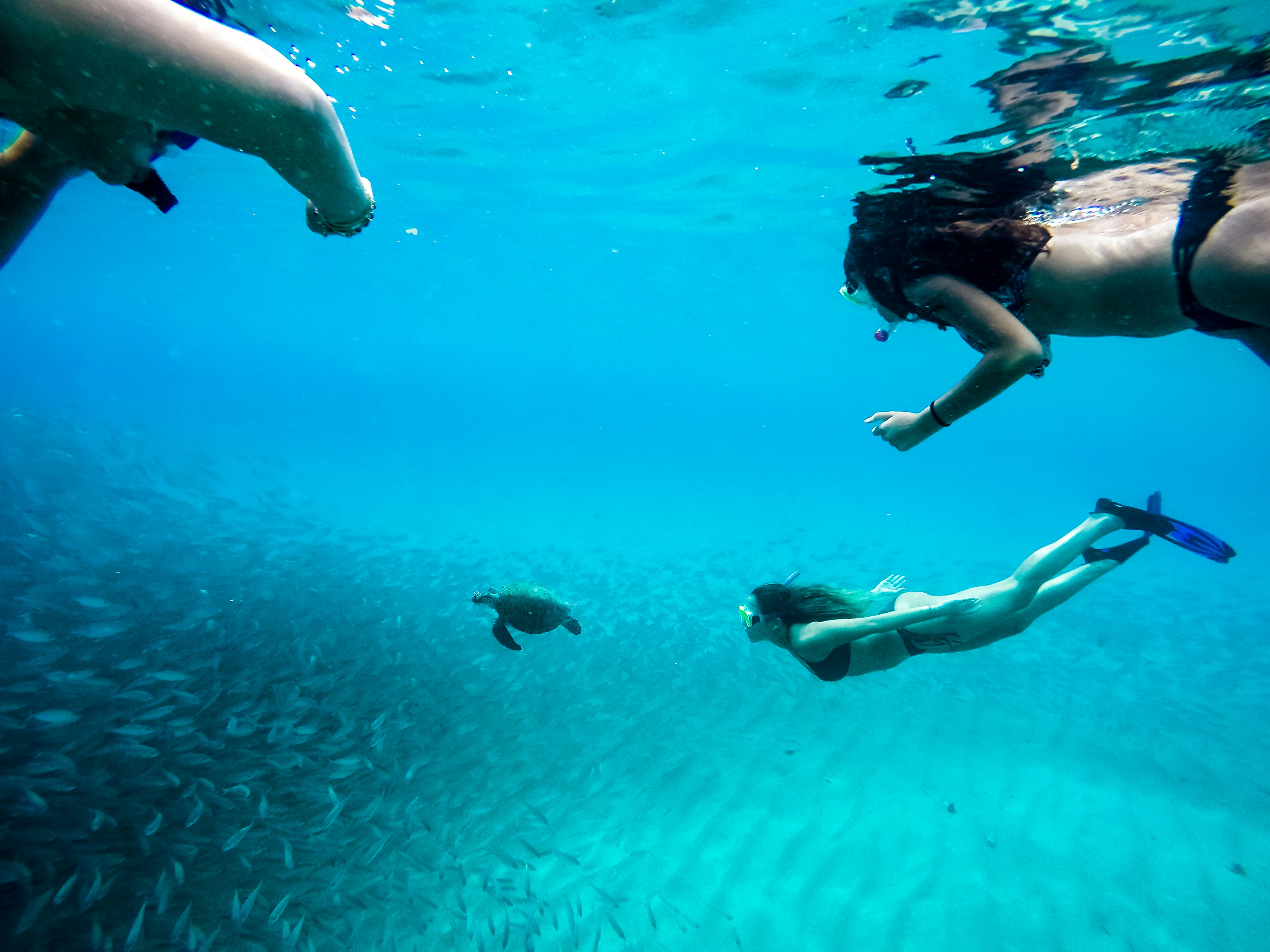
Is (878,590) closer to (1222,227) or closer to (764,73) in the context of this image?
(1222,227)

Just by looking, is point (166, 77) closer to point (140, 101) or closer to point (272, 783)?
point (140, 101)

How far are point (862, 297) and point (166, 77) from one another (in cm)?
304

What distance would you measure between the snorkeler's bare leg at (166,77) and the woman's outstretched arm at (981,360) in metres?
2.12

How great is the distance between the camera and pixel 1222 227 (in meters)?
2.13

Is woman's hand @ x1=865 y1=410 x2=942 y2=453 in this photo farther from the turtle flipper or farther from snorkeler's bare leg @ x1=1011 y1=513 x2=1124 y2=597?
the turtle flipper

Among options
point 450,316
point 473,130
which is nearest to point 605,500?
point 473,130

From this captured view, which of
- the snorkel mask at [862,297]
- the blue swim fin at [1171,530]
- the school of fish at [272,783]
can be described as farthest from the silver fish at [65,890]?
the blue swim fin at [1171,530]

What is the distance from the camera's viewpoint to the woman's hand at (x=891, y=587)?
5004 millimetres

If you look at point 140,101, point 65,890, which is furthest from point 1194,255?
point 65,890

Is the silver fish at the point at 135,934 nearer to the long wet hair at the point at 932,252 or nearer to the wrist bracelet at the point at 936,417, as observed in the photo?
the wrist bracelet at the point at 936,417

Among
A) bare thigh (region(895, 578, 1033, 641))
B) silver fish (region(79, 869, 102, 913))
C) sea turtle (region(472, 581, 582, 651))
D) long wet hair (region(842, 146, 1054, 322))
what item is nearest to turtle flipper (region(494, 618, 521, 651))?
sea turtle (region(472, 581, 582, 651))

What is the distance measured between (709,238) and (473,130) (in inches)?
394

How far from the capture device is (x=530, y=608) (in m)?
5.77

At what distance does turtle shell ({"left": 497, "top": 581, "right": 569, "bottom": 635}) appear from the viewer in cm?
573
